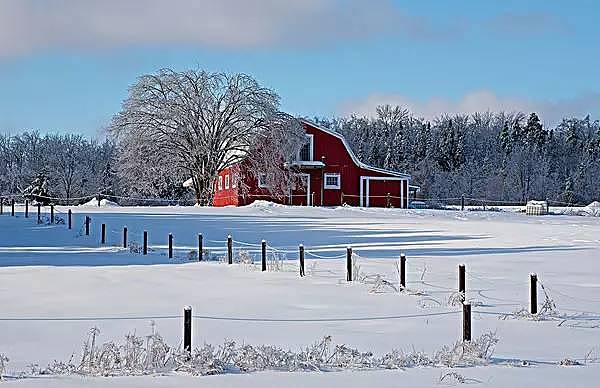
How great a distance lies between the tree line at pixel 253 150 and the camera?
2221 inches

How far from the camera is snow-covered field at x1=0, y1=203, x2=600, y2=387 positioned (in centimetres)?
873

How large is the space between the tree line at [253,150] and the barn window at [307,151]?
125 cm

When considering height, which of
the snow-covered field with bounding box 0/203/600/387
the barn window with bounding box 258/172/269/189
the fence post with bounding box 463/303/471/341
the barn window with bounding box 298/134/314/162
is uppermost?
the barn window with bounding box 298/134/314/162

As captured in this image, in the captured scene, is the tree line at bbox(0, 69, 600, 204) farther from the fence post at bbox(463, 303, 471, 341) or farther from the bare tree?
the fence post at bbox(463, 303, 471, 341)

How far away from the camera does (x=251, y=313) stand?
518 inches

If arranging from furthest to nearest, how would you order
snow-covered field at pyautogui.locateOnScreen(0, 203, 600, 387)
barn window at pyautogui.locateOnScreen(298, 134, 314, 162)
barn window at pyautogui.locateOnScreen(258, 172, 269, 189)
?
1. barn window at pyautogui.locateOnScreen(298, 134, 314, 162)
2. barn window at pyautogui.locateOnScreen(258, 172, 269, 189)
3. snow-covered field at pyautogui.locateOnScreen(0, 203, 600, 387)

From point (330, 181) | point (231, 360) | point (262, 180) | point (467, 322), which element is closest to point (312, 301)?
point (467, 322)

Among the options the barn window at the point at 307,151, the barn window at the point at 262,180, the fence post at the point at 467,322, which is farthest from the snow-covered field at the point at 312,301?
the barn window at the point at 307,151

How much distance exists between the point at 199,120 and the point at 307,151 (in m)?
8.37

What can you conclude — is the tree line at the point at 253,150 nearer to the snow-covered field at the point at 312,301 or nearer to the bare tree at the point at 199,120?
the bare tree at the point at 199,120

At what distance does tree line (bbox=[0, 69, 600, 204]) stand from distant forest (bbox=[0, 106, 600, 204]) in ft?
0.62

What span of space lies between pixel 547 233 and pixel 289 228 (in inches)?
440

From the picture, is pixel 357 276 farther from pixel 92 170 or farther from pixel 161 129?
pixel 92 170

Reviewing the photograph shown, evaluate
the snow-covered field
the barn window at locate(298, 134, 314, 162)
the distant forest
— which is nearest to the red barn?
the barn window at locate(298, 134, 314, 162)
